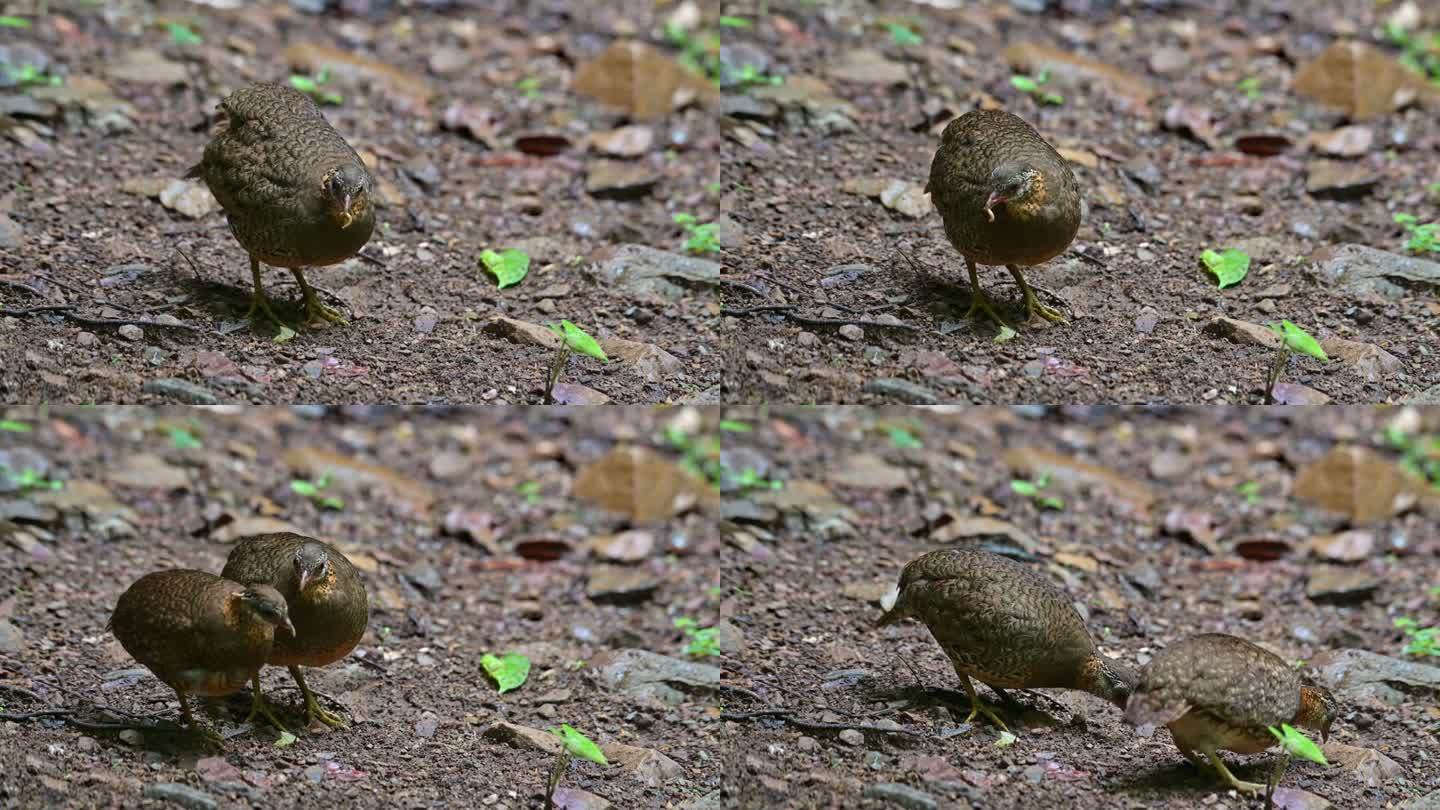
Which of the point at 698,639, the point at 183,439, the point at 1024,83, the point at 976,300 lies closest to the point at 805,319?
the point at 976,300

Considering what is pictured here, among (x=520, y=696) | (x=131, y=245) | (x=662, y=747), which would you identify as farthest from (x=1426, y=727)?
(x=131, y=245)

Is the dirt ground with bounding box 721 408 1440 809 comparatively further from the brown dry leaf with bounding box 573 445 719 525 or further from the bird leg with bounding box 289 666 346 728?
the bird leg with bounding box 289 666 346 728

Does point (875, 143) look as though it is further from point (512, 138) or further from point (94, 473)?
point (94, 473)

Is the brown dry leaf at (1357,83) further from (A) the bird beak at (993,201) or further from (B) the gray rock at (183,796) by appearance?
(B) the gray rock at (183,796)

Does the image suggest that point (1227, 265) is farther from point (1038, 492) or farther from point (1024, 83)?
point (1038, 492)

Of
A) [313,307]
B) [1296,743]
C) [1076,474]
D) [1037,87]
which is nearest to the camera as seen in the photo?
[1296,743]
